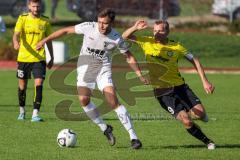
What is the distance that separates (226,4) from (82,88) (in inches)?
1178

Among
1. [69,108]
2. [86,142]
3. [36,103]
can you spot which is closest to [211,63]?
[69,108]

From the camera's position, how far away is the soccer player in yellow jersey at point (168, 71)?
12047 mm

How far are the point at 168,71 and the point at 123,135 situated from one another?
1.49 meters

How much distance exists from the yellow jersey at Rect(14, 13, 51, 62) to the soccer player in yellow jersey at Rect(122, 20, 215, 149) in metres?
3.33

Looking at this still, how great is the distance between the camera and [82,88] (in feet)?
39.2

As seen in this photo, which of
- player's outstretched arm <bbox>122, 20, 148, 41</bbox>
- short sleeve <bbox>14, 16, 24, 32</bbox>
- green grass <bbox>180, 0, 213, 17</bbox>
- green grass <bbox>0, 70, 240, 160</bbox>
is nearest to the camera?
green grass <bbox>0, 70, 240, 160</bbox>

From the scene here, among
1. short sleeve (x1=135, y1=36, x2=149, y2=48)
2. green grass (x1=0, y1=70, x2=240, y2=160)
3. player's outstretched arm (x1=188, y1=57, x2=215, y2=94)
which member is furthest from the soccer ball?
player's outstretched arm (x1=188, y1=57, x2=215, y2=94)

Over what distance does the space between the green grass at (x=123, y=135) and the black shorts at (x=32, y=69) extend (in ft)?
2.75

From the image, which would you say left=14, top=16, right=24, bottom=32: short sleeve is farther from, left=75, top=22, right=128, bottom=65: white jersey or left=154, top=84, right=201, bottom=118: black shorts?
left=154, top=84, right=201, bottom=118: black shorts

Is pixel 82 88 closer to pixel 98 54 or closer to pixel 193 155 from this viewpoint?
pixel 98 54

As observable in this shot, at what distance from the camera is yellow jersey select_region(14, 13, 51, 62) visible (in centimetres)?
1526

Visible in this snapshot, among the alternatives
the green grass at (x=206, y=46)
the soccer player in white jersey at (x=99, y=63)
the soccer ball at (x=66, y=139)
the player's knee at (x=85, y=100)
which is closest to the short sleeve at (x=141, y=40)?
the soccer player in white jersey at (x=99, y=63)

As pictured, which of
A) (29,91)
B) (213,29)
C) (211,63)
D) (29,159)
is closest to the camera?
(29,159)

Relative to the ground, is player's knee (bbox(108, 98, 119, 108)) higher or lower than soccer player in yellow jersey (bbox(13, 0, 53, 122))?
higher
